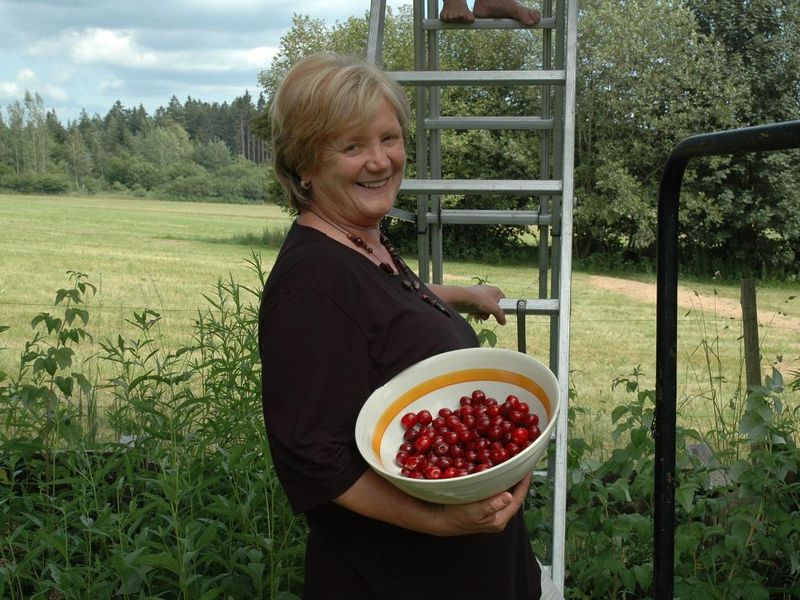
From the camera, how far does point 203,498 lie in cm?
296

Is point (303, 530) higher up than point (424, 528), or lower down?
lower down

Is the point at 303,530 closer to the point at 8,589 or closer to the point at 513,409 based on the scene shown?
the point at 8,589

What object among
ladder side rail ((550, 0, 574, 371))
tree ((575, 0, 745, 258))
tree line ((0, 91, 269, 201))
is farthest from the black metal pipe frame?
tree line ((0, 91, 269, 201))

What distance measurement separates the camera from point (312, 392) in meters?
1.33

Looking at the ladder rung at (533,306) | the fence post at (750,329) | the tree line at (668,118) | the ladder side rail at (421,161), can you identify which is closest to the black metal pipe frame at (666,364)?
the ladder rung at (533,306)

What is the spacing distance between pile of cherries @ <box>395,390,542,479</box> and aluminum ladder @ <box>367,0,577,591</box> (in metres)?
0.48

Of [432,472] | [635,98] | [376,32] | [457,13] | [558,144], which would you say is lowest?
[432,472]

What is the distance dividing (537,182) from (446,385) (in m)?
1.11

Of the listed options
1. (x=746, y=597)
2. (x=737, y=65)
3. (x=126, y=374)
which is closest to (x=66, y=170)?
(x=737, y=65)

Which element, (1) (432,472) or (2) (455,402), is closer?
(1) (432,472)

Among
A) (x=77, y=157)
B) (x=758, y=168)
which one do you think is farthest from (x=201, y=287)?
(x=758, y=168)

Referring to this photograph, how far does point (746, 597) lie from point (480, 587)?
128 centimetres

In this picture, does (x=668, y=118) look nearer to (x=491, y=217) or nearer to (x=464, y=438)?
(x=491, y=217)

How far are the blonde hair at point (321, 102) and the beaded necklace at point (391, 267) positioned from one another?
0.11 meters
